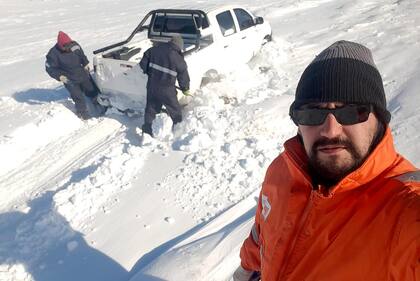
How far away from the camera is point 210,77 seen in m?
7.68

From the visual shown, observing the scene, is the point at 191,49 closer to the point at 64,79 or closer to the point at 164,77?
the point at 164,77

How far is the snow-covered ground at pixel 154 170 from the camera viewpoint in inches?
171

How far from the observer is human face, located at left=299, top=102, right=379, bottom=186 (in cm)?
171

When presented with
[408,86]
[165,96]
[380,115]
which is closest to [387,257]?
[380,115]

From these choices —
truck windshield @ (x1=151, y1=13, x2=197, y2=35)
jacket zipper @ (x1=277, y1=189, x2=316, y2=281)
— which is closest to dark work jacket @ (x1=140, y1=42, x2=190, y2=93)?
truck windshield @ (x1=151, y1=13, x2=197, y2=35)

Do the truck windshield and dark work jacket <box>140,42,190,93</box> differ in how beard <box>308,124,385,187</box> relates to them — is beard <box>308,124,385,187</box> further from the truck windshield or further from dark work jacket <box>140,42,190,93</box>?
the truck windshield

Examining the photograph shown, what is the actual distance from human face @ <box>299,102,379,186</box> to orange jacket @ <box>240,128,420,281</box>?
7 cm

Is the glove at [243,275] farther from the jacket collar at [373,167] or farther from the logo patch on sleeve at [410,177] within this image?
the logo patch on sleeve at [410,177]

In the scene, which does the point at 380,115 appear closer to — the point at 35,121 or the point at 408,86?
the point at 408,86

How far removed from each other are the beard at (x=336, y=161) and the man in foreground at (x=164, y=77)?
501 centimetres

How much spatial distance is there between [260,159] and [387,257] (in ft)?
13.3

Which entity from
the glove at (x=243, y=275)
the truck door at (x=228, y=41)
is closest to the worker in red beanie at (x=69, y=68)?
the truck door at (x=228, y=41)

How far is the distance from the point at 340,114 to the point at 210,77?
6.02 m

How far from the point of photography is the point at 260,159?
548cm
